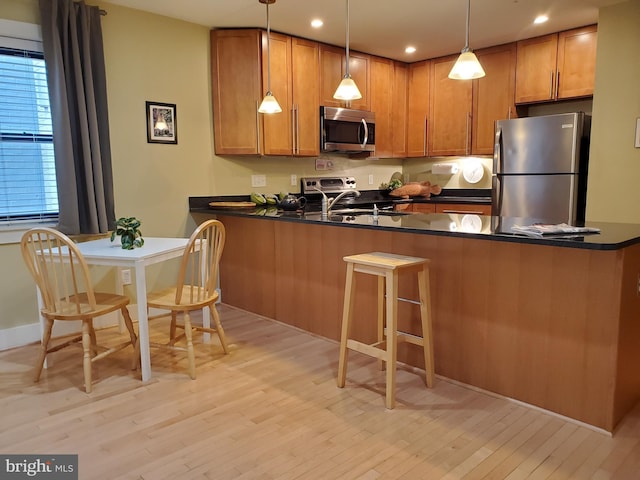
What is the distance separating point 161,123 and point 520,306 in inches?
116

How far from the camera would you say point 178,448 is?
6.37 feet

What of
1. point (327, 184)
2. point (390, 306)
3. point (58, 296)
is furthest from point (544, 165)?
point (58, 296)

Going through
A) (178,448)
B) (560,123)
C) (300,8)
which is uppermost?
(300,8)

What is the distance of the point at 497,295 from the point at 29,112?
10.3 ft

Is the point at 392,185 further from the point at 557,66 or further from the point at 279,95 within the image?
the point at 557,66

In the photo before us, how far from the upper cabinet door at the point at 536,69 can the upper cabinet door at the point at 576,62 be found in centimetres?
6

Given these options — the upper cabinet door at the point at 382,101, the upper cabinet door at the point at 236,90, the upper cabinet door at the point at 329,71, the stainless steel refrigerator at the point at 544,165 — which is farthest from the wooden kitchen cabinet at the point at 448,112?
the upper cabinet door at the point at 236,90

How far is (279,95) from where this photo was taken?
4062 millimetres

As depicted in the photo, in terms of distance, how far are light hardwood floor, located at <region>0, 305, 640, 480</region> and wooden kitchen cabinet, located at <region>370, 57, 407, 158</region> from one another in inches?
113

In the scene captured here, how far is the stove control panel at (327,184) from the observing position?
4680 mm

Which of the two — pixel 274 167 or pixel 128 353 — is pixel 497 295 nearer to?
pixel 128 353

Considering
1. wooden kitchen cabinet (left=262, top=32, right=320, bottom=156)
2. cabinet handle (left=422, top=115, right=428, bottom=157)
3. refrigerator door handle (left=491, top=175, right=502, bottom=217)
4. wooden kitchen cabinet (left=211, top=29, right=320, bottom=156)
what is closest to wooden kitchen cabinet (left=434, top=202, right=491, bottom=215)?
refrigerator door handle (left=491, top=175, right=502, bottom=217)

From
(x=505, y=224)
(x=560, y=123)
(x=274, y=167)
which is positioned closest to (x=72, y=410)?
(x=505, y=224)

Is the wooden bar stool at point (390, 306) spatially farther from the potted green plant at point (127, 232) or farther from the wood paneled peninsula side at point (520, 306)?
the potted green plant at point (127, 232)
